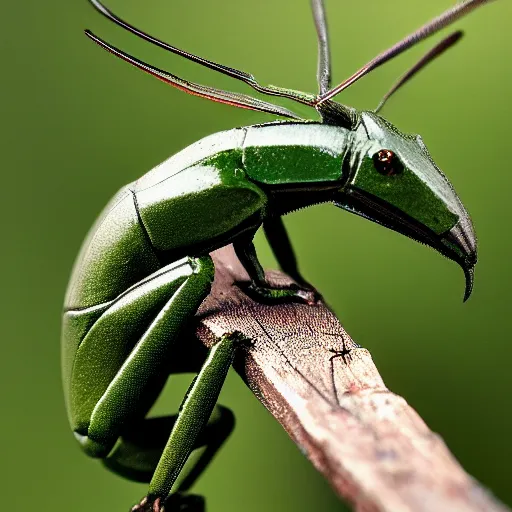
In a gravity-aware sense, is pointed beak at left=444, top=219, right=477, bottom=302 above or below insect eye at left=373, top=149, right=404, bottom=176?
below

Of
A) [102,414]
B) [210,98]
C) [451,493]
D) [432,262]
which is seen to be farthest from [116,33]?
[432,262]

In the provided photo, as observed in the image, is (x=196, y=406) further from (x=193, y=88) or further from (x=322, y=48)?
(x=322, y=48)

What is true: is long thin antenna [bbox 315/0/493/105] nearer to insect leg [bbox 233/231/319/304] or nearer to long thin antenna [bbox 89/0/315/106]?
long thin antenna [bbox 89/0/315/106]

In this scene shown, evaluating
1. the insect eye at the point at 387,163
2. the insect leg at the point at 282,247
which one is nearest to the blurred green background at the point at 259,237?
the insect leg at the point at 282,247

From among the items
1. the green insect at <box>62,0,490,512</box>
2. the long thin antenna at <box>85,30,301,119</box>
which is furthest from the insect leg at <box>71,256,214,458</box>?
the long thin antenna at <box>85,30,301,119</box>

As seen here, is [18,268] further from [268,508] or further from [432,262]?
[432,262]

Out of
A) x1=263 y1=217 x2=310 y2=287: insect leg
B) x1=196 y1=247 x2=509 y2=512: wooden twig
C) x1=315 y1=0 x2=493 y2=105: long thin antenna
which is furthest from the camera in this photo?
x1=263 y1=217 x2=310 y2=287: insect leg

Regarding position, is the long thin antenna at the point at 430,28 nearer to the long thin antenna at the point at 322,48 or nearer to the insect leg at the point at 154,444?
the long thin antenna at the point at 322,48
